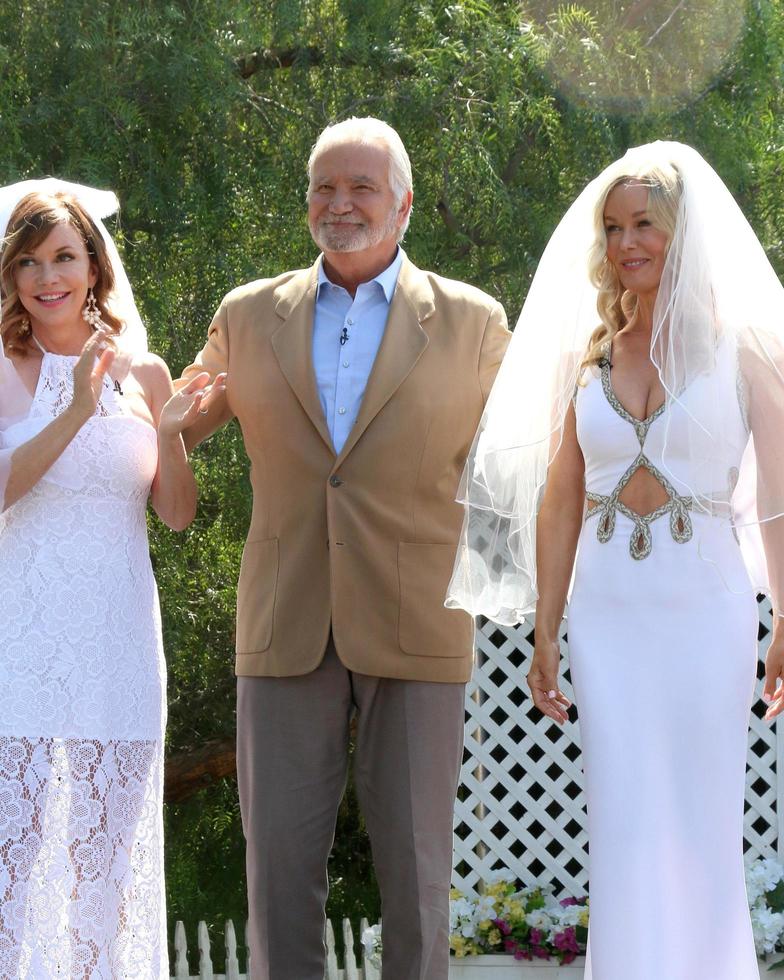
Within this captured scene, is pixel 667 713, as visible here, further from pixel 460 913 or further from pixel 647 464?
pixel 460 913

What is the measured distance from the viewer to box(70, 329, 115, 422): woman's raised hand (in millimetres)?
3752

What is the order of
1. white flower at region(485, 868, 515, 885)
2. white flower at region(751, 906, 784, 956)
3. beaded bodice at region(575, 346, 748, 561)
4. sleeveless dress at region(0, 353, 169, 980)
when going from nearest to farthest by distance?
sleeveless dress at region(0, 353, 169, 980) < beaded bodice at region(575, 346, 748, 561) < white flower at region(751, 906, 784, 956) < white flower at region(485, 868, 515, 885)

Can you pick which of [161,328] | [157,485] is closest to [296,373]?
[157,485]

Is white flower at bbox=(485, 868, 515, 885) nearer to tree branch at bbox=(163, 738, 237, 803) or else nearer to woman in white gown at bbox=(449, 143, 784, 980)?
tree branch at bbox=(163, 738, 237, 803)

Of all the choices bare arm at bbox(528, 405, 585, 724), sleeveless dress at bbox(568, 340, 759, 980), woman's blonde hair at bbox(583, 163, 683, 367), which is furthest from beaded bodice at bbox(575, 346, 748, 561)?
woman's blonde hair at bbox(583, 163, 683, 367)

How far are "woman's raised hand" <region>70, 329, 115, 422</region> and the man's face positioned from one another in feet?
2.08

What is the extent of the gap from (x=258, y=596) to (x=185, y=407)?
1.66 ft

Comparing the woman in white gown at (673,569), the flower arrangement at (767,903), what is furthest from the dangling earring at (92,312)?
the flower arrangement at (767,903)

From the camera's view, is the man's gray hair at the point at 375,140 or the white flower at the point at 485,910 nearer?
the man's gray hair at the point at 375,140

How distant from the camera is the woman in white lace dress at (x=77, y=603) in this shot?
141 inches

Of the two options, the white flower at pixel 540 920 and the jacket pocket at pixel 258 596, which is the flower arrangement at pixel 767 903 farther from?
the jacket pocket at pixel 258 596

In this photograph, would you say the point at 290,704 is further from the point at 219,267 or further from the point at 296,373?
the point at 219,267

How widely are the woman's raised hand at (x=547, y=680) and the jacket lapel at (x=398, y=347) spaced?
2.23 ft

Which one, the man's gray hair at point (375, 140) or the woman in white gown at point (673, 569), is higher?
the man's gray hair at point (375, 140)
